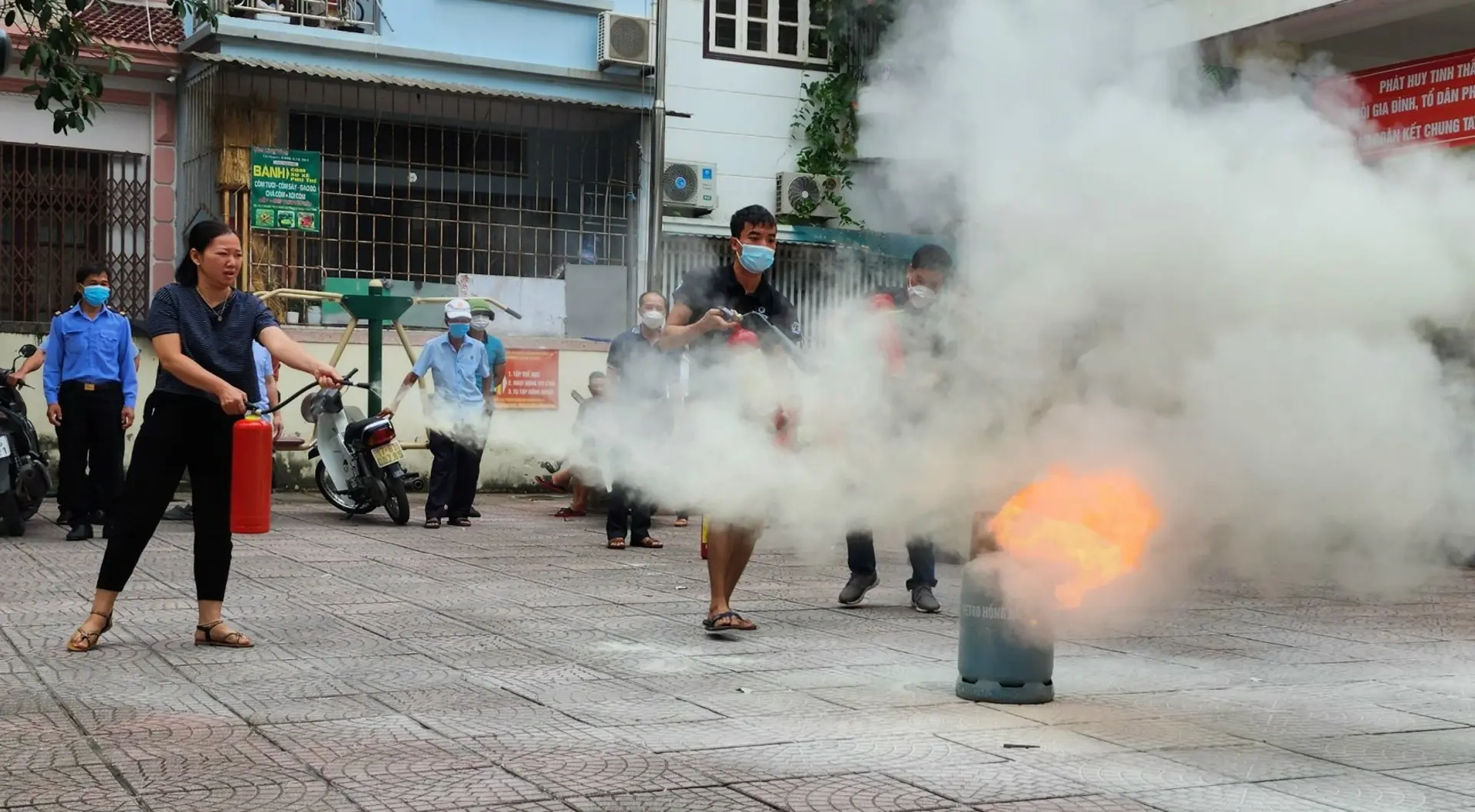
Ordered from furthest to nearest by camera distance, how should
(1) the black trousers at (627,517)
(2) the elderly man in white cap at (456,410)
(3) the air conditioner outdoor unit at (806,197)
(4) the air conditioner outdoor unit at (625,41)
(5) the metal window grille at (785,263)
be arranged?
(3) the air conditioner outdoor unit at (806,197)
(4) the air conditioner outdoor unit at (625,41)
(5) the metal window grille at (785,263)
(2) the elderly man in white cap at (456,410)
(1) the black trousers at (627,517)

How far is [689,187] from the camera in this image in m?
18.0

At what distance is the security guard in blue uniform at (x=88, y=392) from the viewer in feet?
35.4

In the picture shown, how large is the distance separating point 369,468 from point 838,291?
4.14 meters

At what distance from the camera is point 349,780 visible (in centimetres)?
436

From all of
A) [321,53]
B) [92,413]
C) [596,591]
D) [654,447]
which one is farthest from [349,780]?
[321,53]

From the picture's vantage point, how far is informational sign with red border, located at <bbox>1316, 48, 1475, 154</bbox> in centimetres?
571

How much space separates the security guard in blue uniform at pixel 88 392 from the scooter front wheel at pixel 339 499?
2.35 meters

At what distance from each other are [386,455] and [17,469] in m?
2.82

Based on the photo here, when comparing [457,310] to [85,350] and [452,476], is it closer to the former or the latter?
[452,476]

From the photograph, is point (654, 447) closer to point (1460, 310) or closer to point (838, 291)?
point (1460, 310)

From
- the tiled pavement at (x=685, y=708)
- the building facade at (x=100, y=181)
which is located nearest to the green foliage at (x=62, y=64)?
the tiled pavement at (x=685, y=708)

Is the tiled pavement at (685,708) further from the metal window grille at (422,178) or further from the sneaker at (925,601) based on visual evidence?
the metal window grille at (422,178)

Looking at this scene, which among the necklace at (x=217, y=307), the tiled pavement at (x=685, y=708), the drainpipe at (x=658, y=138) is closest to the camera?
the tiled pavement at (x=685, y=708)

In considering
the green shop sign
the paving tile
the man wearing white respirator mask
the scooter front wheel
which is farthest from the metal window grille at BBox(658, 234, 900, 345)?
the paving tile
